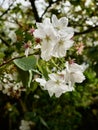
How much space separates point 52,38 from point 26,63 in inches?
5.1

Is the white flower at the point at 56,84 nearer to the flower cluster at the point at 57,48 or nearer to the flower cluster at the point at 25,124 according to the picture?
the flower cluster at the point at 57,48

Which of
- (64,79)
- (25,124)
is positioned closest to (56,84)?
(64,79)

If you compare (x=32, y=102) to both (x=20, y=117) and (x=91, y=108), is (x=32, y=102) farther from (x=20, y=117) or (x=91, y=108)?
(x=91, y=108)

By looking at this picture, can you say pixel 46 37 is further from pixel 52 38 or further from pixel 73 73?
pixel 73 73

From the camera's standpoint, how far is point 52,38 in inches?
50.6

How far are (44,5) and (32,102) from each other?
0.83m

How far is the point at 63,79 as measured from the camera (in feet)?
4.64

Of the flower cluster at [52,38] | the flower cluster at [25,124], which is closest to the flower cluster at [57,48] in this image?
the flower cluster at [52,38]

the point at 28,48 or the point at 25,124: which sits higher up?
the point at 25,124

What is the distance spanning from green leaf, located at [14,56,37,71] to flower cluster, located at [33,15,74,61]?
2.2 inches

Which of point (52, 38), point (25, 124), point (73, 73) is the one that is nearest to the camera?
point (52, 38)

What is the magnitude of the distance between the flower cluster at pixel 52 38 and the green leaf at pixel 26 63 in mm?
57

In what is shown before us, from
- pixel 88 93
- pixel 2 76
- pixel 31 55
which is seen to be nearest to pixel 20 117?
pixel 88 93

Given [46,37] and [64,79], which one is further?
[64,79]
